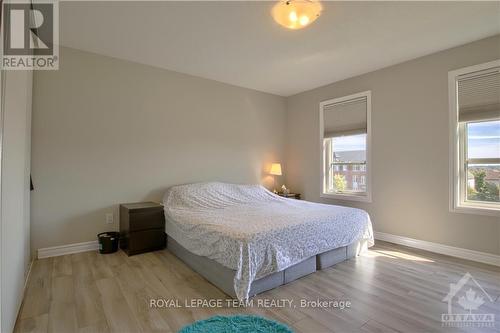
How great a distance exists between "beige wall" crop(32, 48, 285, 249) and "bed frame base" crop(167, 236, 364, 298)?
117cm

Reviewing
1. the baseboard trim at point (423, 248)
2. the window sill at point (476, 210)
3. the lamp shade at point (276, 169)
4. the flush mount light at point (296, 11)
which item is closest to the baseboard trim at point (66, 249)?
the baseboard trim at point (423, 248)

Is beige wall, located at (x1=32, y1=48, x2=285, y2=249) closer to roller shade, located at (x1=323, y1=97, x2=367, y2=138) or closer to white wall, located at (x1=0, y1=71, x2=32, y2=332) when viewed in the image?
white wall, located at (x1=0, y1=71, x2=32, y2=332)

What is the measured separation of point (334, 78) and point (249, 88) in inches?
60.9

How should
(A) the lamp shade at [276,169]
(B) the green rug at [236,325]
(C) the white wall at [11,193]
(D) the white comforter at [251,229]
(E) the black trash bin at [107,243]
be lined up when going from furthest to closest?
(A) the lamp shade at [276,169] → (E) the black trash bin at [107,243] → (D) the white comforter at [251,229] → (B) the green rug at [236,325] → (C) the white wall at [11,193]

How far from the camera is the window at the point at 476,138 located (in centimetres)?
287

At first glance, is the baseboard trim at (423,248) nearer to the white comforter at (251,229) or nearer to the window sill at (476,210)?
the window sill at (476,210)

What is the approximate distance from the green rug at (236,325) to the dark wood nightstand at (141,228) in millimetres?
1648

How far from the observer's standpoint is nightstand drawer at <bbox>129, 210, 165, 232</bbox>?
3.02 m

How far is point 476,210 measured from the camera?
291 centimetres

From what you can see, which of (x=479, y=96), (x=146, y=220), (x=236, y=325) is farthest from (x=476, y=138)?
(x=146, y=220)

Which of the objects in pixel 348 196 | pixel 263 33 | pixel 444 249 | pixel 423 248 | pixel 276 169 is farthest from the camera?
pixel 276 169

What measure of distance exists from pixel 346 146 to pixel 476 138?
1.70 metres

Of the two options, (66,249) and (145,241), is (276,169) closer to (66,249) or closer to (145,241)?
(145,241)

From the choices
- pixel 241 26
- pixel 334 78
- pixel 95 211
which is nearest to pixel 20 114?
pixel 95 211
